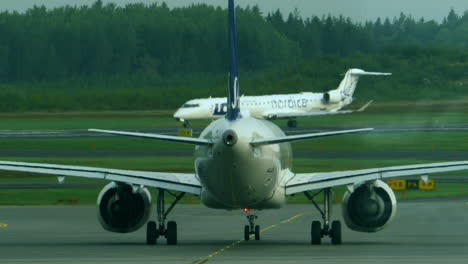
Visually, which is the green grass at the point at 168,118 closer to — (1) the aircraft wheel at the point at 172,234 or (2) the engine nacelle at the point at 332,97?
(2) the engine nacelle at the point at 332,97

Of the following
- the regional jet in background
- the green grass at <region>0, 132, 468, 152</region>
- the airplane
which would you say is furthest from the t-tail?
the regional jet in background

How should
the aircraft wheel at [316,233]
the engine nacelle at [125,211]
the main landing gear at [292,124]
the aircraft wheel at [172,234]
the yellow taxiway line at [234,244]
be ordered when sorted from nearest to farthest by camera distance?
1. the yellow taxiway line at [234,244]
2. the aircraft wheel at [316,233]
3. the aircraft wheel at [172,234]
4. the engine nacelle at [125,211]
5. the main landing gear at [292,124]

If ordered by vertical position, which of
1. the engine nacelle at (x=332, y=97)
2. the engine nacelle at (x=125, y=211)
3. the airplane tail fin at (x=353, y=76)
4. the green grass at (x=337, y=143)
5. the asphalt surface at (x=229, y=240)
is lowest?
the green grass at (x=337, y=143)

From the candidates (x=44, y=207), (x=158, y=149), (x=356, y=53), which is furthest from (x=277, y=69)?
(x=44, y=207)

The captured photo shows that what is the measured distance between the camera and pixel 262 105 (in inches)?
4375

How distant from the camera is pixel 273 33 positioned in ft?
253

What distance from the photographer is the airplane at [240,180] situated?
1065 inches

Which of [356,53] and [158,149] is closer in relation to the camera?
[356,53]

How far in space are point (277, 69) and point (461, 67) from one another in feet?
52.1

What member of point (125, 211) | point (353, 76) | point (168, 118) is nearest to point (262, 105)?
point (168, 118)

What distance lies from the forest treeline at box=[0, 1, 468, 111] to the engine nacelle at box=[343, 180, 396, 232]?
135ft

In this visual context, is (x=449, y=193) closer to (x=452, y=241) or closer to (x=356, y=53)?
(x=356, y=53)

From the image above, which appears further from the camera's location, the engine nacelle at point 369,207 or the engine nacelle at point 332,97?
the engine nacelle at point 332,97

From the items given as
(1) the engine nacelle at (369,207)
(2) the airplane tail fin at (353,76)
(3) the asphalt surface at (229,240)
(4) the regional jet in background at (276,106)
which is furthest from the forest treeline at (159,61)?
(1) the engine nacelle at (369,207)
